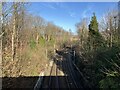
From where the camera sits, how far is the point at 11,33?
1691 centimetres

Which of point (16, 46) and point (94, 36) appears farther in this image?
point (94, 36)

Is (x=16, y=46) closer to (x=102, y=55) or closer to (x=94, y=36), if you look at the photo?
(x=102, y=55)

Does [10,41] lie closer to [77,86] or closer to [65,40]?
[77,86]

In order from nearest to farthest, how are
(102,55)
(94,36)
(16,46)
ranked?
(102,55) < (16,46) < (94,36)

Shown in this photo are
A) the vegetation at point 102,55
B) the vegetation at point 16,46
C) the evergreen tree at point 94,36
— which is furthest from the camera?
the evergreen tree at point 94,36

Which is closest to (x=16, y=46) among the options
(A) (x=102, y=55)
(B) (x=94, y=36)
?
(A) (x=102, y=55)

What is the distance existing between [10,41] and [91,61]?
22.7 ft

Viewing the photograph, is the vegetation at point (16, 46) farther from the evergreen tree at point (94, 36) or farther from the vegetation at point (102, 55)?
the evergreen tree at point (94, 36)

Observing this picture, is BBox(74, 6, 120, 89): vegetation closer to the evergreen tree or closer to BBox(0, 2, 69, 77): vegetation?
the evergreen tree

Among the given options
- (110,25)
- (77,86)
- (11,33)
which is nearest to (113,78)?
(77,86)

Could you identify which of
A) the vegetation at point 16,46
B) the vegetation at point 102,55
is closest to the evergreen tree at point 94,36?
the vegetation at point 102,55

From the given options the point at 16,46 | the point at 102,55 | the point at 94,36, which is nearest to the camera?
the point at 102,55

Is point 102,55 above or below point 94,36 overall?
below

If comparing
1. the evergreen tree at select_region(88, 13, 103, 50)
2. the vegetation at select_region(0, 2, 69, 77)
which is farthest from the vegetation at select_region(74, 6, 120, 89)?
the vegetation at select_region(0, 2, 69, 77)
